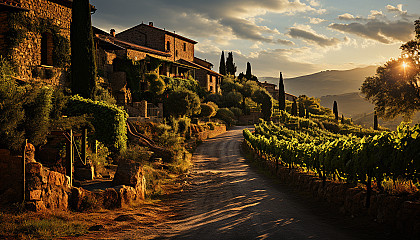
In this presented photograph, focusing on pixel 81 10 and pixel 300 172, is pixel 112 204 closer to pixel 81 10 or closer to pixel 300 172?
pixel 300 172

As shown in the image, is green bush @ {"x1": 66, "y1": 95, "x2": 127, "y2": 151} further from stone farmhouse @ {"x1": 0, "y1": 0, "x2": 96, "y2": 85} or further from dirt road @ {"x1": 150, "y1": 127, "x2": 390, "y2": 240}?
stone farmhouse @ {"x1": 0, "y1": 0, "x2": 96, "y2": 85}

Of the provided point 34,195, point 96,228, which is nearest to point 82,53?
point 34,195

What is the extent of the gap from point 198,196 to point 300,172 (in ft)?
19.9

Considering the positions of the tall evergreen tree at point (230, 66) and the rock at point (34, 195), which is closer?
the rock at point (34, 195)

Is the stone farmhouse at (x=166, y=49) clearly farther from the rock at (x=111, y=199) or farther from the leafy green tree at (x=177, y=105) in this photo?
the rock at (x=111, y=199)

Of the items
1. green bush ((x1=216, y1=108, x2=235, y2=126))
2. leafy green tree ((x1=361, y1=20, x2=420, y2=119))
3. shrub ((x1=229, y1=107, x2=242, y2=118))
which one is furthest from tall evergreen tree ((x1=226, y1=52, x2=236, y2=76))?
leafy green tree ((x1=361, y1=20, x2=420, y2=119))

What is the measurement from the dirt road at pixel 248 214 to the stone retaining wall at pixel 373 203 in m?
0.57

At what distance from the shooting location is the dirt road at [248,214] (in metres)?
8.83

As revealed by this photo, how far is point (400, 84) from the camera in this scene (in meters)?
36.0

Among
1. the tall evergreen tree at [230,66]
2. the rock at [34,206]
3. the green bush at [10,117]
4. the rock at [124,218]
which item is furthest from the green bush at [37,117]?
the tall evergreen tree at [230,66]

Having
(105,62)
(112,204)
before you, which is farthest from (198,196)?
(105,62)

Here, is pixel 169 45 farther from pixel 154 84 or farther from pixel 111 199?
pixel 111 199

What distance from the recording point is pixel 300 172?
17391 mm

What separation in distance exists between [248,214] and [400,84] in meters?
33.1
